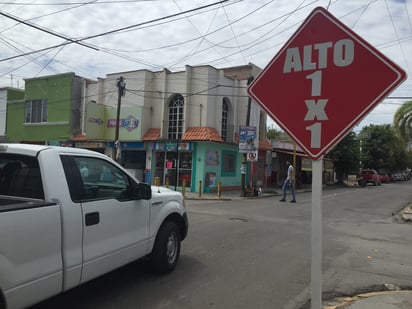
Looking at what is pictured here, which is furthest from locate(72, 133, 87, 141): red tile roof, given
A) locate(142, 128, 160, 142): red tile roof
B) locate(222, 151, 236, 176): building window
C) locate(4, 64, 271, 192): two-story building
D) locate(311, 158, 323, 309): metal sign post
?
locate(311, 158, 323, 309): metal sign post

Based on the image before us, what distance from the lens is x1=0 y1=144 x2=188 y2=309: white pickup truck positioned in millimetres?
3037

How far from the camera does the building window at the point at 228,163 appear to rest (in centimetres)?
2380

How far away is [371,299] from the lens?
14.8 ft

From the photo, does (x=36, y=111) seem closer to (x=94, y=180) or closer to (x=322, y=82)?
(x=94, y=180)

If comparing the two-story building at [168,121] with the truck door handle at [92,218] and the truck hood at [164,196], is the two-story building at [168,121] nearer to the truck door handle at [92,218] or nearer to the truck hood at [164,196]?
the truck hood at [164,196]

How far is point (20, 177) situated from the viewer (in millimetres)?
3730

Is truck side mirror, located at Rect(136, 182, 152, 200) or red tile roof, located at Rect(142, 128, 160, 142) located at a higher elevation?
red tile roof, located at Rect(142, 128, 160, 142)

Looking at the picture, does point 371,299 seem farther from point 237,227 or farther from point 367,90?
point 237,227

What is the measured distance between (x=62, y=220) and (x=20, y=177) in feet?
2.38

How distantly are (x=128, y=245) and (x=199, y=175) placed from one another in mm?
17408

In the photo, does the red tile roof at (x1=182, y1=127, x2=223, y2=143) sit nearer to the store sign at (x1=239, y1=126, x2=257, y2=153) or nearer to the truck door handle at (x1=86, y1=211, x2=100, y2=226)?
the store sign at (x1=239, y1=126, x2=257, y2=153)

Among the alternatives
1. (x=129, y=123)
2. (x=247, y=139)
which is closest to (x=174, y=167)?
(x=129, y=123)

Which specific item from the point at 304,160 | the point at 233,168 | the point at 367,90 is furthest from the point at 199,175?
the point at 367,90

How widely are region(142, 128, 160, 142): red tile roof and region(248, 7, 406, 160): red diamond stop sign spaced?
2026 centimetres
